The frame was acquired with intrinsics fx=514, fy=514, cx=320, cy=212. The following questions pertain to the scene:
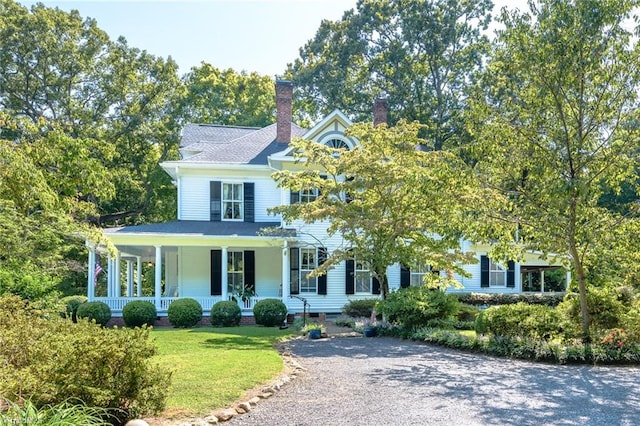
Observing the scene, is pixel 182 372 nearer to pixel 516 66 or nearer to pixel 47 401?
pixel 47 401

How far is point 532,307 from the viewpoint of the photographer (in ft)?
36.3

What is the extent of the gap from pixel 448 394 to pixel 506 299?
15.7 meters

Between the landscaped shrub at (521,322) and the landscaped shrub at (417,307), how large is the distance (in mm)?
2486

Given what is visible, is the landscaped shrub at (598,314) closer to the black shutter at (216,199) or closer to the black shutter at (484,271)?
the black shutter at (484,271)

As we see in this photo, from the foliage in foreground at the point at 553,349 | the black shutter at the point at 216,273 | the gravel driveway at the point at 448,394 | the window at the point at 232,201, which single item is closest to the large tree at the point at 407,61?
the window at the point at 232,201

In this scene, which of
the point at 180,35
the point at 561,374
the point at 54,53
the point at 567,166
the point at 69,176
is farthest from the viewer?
the point at 54,53

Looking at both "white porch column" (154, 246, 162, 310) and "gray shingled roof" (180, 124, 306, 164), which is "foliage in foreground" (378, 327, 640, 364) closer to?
"white porch column" (154, 246, 162, 310)

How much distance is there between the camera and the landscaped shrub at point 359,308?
1881 centimetres

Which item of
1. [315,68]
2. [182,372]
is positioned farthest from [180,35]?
[315,68]

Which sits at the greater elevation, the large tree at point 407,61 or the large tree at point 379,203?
the large tree at point 407,61

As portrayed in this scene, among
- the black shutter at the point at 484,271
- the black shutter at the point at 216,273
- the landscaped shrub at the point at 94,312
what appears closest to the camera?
the landscaped shrub at the point at 94,312

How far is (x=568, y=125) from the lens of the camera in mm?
10539

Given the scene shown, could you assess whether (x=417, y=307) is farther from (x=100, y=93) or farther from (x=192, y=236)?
(x=100, y=93)

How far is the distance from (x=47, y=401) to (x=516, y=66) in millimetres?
9927
